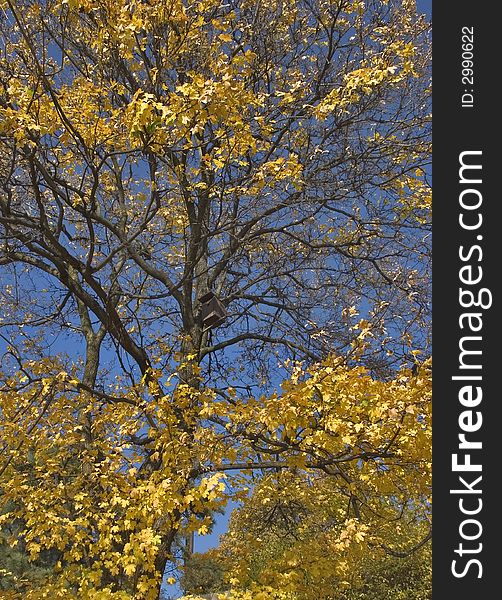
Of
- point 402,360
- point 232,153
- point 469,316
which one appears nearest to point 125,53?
point 232,153

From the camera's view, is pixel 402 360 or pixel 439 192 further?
pixel 402 360

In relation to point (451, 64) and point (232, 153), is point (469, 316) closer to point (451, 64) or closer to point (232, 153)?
point (451, 64)

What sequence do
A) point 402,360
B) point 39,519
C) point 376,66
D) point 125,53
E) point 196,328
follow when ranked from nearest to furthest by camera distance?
point 125,53 → point 39,519 → point 376,66 → point 402,360 → point 196,328

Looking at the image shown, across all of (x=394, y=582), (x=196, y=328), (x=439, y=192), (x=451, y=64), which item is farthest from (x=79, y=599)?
(x=394, y=582)

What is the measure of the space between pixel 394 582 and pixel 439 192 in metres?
9.83

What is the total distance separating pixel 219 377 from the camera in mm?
7926

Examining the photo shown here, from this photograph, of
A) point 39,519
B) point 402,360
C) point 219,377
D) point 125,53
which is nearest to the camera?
point 125,53

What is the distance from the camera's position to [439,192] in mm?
3654

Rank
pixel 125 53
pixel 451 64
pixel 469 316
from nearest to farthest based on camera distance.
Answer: pixel 469 316, pixel 451 64, pixel 125 53

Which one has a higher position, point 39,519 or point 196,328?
point 196,328

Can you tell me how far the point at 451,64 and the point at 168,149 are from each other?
2253mm

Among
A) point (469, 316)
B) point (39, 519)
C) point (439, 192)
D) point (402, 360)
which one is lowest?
point (39, 519)

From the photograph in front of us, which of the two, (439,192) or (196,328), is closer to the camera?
(439,192)

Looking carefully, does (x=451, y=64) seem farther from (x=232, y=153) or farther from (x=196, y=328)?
(x=196, y=328)
